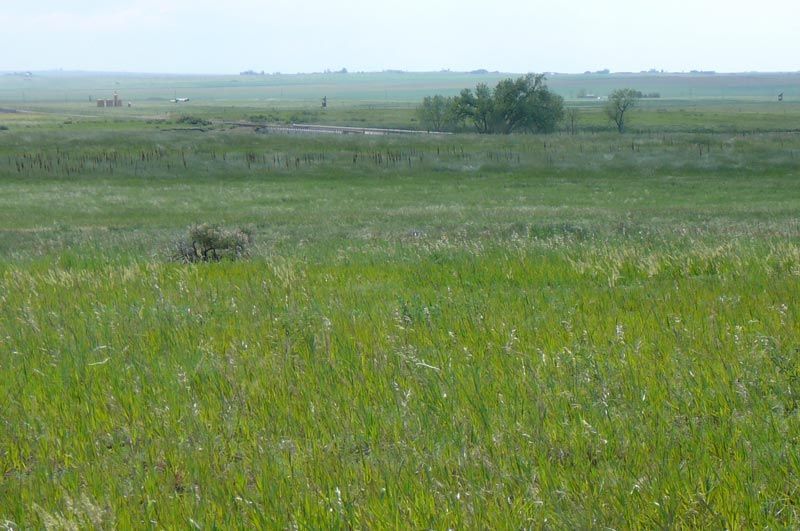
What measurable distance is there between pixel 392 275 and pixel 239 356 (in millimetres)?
3303

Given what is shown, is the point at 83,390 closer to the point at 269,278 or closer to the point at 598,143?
the point at 269,278

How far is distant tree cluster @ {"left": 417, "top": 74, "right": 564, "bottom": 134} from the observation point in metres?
92.6

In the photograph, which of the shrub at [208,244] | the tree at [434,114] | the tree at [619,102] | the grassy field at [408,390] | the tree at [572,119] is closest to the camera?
the grassy field at [408,390]

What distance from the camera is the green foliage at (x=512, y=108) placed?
92625 mm

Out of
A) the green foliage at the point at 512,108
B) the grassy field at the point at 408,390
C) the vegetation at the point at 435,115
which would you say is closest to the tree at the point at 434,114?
the vegetation at the point at 435,115

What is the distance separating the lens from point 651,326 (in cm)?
572

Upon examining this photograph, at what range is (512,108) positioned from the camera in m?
92.4

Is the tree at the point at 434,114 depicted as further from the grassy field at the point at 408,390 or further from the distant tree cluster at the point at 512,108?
the grassy field at the point at 408,390

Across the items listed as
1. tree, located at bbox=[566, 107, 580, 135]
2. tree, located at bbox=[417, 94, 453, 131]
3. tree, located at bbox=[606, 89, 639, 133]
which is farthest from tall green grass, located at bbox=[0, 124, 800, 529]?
tree, located at bbox=[606, 89, 639, 133]

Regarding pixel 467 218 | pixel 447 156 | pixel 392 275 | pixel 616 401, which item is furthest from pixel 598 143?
pixel 616 401

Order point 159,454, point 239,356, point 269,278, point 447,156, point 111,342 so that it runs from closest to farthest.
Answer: point 159,454, point 239,356, point 111,342, point 269,278, point 447,156

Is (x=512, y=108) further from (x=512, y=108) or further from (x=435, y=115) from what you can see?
(x=435, y=115)

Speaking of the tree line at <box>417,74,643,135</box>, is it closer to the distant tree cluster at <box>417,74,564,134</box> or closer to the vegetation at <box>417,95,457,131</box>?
the distant tree cluster at <box>417,74,564,134</box>

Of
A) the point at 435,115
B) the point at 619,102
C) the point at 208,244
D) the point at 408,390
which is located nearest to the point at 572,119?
the point at 619,102
